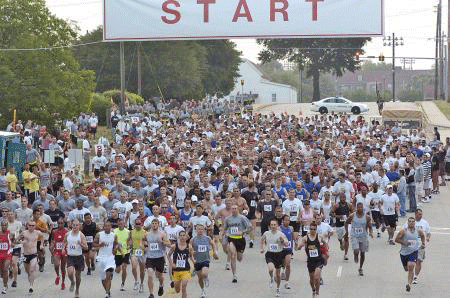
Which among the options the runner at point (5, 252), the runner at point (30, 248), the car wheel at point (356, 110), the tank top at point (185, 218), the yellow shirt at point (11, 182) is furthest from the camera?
the car wheel at point (356, 110)

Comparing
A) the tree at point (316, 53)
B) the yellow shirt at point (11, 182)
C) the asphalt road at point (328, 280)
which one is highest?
the tree at point (316, 53)

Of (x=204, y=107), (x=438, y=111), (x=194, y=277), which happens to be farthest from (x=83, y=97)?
(x=438, y=111)

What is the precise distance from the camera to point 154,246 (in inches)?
722

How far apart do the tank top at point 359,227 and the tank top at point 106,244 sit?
16.6ft

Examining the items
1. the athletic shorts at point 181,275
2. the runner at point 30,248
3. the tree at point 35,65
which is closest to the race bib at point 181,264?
the athletic shorts at point 181,275

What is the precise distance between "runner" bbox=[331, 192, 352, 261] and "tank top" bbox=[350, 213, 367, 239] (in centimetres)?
129

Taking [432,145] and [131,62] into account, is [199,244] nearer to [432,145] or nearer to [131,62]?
[432,145]

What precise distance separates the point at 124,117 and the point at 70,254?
30304mm

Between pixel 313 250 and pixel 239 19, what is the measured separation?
8334mm

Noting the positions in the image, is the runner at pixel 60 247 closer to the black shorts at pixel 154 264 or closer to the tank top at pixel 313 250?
the black shorts at pixel 154 264

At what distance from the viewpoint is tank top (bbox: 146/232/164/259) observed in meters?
18.3

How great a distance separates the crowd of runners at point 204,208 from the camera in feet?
61.0

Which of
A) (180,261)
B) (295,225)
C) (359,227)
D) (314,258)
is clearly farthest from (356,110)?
(180,261)

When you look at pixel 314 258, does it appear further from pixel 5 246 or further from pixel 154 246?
pixel 5 246
